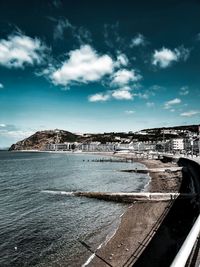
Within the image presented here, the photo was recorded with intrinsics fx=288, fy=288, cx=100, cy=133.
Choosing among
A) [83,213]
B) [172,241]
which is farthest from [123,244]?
[83,213]

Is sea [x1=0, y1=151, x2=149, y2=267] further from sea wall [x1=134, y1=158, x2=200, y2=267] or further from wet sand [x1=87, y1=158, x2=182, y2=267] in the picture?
sea wall [x1=134, y1=158, x2=200, y2=267]

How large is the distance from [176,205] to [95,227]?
8.93m

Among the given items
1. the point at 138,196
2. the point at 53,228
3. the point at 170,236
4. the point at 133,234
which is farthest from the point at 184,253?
the point at 138,196

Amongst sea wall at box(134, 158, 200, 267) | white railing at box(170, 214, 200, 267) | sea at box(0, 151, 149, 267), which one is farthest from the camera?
sea at box(0, 151, 149, 267)

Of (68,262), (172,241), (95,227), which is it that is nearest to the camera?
(68,262)

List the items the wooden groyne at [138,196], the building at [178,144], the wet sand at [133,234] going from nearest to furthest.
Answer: the wet sand at [133,234] < the wooden groyne at [138,196] < the building at [178,144]

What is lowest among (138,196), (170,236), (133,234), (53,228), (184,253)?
(53,228)

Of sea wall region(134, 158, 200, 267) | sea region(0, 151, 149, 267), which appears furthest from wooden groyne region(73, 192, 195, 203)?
sea wall region(134, 158, 200, 267)

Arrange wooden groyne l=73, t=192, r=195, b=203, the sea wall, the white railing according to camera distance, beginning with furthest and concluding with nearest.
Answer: wooden groyne l=73, t=192, r=195, b=203 < the sea wall < the white railing

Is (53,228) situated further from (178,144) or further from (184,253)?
(178,144)

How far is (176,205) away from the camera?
1100 inches

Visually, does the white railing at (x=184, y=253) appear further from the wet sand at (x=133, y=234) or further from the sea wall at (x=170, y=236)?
the wet sand at (x=133, y=234)

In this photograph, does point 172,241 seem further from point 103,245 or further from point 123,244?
point 103,245

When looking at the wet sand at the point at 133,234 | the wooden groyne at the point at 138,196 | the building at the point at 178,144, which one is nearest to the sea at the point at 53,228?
the wet sand at the point at 133,234
